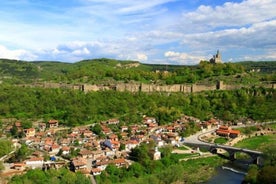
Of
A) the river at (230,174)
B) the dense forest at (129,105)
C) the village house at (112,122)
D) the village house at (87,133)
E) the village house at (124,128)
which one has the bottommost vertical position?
the river at (230,174)

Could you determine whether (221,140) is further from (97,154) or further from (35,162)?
(35,162)

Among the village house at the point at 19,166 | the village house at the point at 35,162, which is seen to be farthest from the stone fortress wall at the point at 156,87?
the village house at the point at 19,166

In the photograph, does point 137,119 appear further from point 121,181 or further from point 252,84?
point 252,84

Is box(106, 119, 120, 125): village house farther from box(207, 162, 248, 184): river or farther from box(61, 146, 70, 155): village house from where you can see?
box(207, 162, 248, 184): river

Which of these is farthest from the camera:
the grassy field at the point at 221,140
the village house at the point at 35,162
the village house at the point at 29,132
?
the village house at the point at 29,132

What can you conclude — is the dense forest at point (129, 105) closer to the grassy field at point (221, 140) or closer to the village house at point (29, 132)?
the village house at point (29, 132)

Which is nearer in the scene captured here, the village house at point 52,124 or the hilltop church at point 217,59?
the village house at point 52,124

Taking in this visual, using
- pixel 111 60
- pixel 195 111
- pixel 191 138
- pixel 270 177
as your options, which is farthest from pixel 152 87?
pixel 111 60
